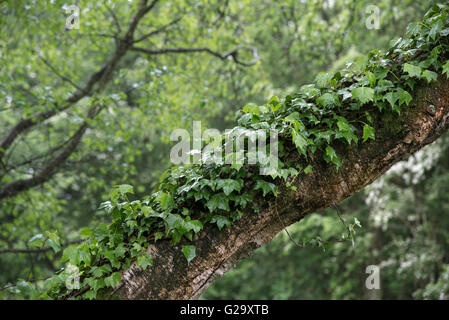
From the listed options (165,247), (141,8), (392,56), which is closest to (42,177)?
(141,8)

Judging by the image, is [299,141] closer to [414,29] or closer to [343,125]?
[343,125]

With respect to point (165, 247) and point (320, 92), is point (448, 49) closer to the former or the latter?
point (320, 92)

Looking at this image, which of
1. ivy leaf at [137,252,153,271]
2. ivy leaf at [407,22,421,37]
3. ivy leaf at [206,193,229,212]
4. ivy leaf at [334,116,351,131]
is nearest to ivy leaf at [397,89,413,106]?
ivy leaf at [334,116,351,131]

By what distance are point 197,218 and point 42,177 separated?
410cm

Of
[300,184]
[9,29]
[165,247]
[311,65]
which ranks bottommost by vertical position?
[165,247]

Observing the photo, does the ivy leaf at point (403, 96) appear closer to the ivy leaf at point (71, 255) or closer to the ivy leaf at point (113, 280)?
the ivy leaf at point (113, 280)

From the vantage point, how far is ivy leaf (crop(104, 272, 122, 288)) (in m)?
1.80

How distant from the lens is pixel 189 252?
6.10 ft

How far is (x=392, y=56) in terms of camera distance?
7.34ft

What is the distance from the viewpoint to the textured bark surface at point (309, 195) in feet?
6.27

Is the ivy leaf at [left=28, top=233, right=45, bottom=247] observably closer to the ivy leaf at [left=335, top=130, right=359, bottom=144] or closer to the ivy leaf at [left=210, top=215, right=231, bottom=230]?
the ivy leaf at [left=210, top=215, right=231, bottom=230]

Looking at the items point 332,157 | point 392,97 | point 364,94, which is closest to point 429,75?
point 392,97

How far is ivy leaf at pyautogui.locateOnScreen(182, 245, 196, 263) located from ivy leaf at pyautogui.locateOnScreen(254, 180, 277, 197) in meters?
0.46
